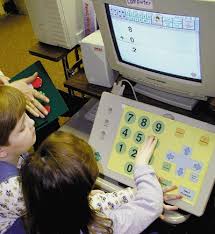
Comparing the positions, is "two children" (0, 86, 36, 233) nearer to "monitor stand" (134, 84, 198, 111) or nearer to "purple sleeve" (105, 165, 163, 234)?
"purple sleeve" (105, 165, 163, 234)

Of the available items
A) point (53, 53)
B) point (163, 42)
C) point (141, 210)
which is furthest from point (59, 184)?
point (53, 53)

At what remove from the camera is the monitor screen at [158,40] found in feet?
3.09

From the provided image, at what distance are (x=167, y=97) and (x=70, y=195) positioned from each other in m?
0.52

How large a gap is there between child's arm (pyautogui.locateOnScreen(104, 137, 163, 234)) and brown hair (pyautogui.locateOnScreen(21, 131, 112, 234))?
0.33 ft

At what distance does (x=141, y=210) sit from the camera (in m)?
0.95

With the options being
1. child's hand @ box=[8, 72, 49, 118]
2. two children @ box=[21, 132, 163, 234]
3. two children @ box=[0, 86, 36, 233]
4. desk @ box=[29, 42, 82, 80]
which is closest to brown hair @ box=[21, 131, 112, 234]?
two children @ box=[21, 132, 163, 234]

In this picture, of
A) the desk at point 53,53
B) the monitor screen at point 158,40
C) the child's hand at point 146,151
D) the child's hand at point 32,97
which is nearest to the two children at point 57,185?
the child's hand at point 146,151

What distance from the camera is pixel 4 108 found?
1.00 m

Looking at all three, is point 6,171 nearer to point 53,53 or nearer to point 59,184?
point 59,184

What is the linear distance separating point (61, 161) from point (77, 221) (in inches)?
6.7

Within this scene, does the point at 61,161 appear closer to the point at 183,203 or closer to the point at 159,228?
the point at 183,203

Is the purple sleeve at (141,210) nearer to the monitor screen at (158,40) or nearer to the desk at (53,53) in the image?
the monitor screen at (158,40)

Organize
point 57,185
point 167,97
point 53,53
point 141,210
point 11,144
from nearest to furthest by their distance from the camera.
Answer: point 57,185 → point 141,210 → point 11,144 → point 167,97 → point 53,53

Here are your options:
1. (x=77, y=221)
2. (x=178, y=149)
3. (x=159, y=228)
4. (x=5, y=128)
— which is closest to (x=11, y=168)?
(x=5, y=128)
